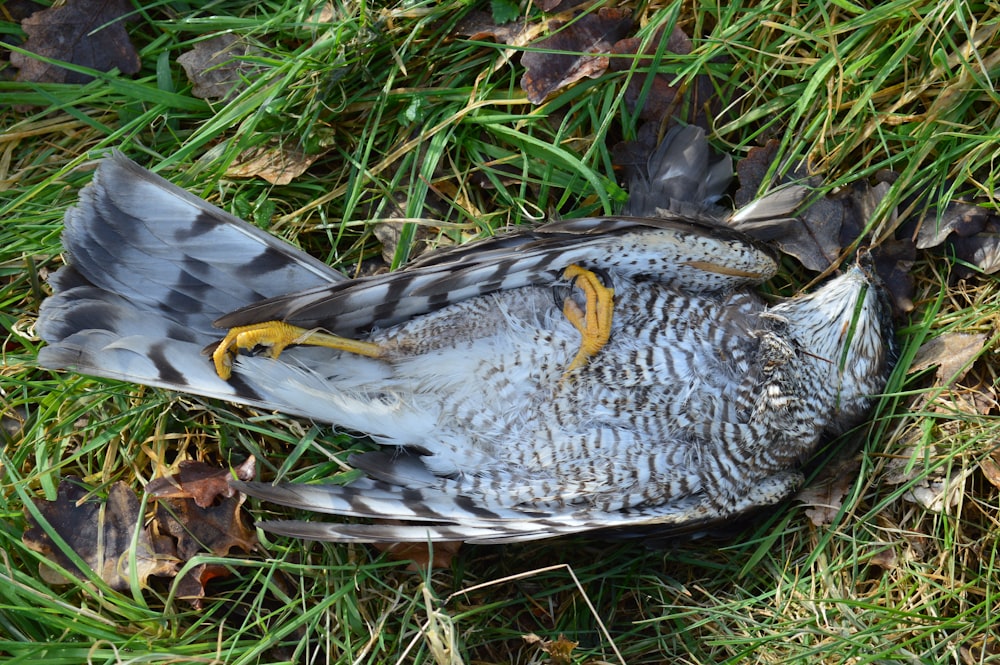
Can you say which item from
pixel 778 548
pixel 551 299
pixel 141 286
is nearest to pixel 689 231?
pixel 551 299

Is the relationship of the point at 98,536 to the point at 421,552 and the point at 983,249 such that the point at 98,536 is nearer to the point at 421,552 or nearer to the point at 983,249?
the point at 421,552

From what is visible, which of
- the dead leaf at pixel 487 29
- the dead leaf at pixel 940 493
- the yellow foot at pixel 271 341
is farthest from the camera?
the dead leaf at pixel 487 29

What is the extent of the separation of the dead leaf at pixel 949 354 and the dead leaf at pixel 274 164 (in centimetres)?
287

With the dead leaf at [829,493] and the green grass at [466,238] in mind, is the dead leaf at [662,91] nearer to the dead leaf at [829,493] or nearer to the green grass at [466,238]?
the green grass at [466,238]

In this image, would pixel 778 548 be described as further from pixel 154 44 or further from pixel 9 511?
pixel 154 44

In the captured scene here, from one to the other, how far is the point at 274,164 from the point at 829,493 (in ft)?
9.52

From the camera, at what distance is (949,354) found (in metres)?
3.53

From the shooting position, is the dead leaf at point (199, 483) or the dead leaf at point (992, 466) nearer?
the dead leaf at point (992, 466)

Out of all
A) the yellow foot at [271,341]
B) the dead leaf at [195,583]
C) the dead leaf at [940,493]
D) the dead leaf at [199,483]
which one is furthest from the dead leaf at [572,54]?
the dead leaf at [195,583]

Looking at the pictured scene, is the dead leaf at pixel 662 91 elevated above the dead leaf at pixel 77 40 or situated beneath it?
situated beneath

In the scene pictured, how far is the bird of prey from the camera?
3.30 meters

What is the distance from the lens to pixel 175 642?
3.51 meters

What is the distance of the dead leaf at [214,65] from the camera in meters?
4.03

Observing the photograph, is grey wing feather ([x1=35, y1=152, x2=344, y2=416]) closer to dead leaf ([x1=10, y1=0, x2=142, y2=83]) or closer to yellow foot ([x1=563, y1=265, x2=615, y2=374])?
yellow foot ([x1=563, y1=265, x2=615, y2=374])
